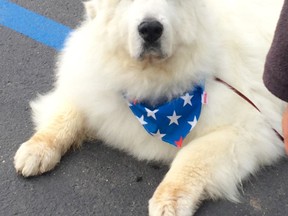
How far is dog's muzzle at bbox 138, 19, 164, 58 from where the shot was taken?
284cm

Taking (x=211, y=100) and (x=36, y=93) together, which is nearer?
(x=211, y=100)

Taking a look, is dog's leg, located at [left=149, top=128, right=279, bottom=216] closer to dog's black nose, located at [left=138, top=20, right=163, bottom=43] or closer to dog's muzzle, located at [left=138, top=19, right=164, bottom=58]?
dog's muzzle, located at [left=138, top=19, right=164, bottom=58]

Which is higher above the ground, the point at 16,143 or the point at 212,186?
the point at 212,186

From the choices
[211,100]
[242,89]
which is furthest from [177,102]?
[242,89]

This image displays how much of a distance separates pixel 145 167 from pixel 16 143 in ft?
3.18

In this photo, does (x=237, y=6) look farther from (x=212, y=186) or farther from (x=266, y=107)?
(x=212, y=186)

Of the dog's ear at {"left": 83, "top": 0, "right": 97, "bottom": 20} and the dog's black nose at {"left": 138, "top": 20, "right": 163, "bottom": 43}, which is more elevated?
the dog's black nose at {"left": 138, "top": 20, "right": 163, "bottom": 43}

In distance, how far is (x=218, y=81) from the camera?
3395 mm

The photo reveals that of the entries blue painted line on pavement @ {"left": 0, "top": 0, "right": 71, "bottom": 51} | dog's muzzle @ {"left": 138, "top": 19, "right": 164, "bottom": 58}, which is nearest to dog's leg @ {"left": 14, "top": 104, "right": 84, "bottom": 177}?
dog's muzzle @ {"left": 138, "top": 19, "right": 164, "bottom": 58}

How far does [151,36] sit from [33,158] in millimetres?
1148

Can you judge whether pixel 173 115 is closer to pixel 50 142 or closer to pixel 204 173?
pixel 204 173

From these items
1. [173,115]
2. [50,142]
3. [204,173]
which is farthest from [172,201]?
[50,142]

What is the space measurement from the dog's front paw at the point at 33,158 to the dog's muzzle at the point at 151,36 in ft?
3.10

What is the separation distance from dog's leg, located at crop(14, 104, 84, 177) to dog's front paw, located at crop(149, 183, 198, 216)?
0.80 metres
